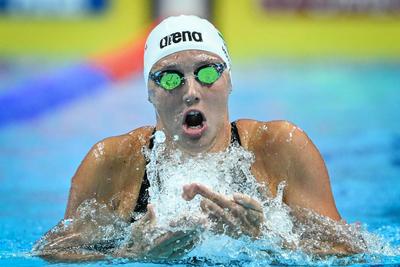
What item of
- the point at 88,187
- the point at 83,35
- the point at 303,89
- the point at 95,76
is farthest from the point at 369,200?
the point at 83,35

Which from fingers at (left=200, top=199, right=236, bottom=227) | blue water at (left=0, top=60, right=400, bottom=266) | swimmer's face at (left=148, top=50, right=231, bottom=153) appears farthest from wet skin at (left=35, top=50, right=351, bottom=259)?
blue water at (left=0, top=60, right=400, bottom=266)

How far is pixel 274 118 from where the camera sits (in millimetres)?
6926

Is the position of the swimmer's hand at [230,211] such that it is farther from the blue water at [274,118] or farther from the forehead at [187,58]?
the forehead at [187,58]

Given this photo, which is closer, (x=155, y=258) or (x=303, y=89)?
(x=155, y=258)

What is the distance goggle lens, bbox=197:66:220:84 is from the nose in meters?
0.03

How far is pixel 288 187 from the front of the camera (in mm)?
2756

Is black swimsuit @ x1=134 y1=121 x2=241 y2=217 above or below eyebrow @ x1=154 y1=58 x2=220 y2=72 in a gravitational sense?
below

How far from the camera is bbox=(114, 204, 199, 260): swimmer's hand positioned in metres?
2.43

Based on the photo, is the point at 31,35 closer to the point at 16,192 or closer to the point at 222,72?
the point at 16,192

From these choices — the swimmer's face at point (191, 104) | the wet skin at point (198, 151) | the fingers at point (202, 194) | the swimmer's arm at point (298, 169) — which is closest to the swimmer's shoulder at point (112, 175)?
the wet skin at point (198, 151)

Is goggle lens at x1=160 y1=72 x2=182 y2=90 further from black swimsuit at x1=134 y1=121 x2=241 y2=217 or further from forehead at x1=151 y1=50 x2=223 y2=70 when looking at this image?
black swimsuit at x1=134 y1=121 x2=241 y2=217

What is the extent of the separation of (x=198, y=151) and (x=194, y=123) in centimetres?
12

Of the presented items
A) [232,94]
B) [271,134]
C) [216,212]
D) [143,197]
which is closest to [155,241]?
[216,212]

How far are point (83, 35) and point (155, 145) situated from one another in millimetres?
8202
